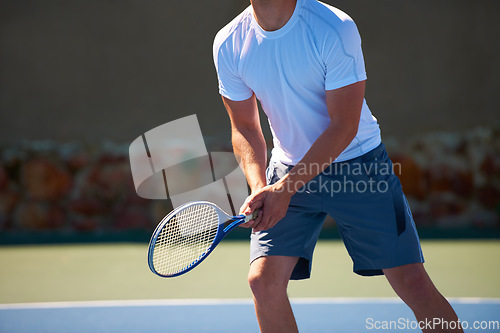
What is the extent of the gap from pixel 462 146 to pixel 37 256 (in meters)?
4.57

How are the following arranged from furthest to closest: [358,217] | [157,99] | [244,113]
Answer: [157,99] < [244,113] < [358,217]

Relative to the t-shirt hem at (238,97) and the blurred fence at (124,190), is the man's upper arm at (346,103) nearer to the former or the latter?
the t-shirt hem at (238,97)

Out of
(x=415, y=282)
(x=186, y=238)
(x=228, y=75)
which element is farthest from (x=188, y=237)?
(x=415, y=282)

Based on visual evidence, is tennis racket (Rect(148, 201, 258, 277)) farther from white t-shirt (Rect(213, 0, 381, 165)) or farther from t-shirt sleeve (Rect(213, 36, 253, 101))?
t-shirt sleeve (Rect(213, 36, 253, 101))

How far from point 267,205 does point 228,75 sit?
0.64 metres

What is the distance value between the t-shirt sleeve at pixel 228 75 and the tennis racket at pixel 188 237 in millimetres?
518

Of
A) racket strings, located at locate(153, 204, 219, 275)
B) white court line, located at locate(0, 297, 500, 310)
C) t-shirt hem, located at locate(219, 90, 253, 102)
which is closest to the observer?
racket strings, located at locate(153, 204, 219, 275)

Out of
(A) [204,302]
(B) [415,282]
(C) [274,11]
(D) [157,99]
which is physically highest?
(C) [274,11]

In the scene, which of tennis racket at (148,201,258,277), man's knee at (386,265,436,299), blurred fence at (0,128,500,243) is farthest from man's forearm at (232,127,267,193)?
blurred fence at (0,128,500,243)

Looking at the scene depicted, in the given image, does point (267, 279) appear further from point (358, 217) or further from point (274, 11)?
point (274, 11)

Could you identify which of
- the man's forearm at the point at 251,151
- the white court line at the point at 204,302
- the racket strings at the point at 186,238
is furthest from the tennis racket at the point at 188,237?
the white court line at the point at 204,302

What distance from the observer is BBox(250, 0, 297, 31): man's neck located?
288 centimetres

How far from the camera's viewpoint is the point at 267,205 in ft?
9.26

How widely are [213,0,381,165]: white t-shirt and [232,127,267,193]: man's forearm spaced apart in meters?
0.08
